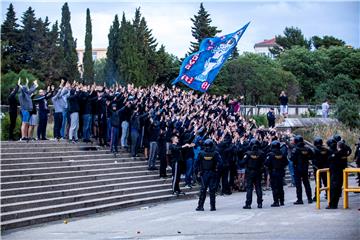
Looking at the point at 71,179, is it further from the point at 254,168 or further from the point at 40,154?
the point at 254,168

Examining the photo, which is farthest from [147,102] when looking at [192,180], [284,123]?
[284,123]


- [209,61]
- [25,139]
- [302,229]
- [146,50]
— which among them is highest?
[146,50]

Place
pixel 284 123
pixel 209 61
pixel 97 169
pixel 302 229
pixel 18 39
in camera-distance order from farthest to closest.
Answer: pixel 18 39 < pixel 284 123 < pixel 209 61 < pixel 97 169 < pixel 302 229

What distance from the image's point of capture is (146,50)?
53125 mm

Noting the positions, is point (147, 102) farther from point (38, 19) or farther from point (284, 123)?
point (38, 19)

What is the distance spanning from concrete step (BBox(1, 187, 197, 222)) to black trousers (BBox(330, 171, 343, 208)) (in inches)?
239

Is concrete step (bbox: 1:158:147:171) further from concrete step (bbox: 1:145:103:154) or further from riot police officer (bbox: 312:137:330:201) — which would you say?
riot police officer (bbox: 312:137:330:201)

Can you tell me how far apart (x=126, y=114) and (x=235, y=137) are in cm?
404

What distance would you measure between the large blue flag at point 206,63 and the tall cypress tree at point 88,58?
1001 inches

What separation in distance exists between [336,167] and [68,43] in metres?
41.1

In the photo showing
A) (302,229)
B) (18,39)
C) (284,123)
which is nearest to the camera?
(302,229)

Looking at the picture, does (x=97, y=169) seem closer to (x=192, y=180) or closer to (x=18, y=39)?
(x=192, y=180)

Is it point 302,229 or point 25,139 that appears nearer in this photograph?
point 302,229

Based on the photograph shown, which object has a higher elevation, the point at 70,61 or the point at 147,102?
the point at 70,61
